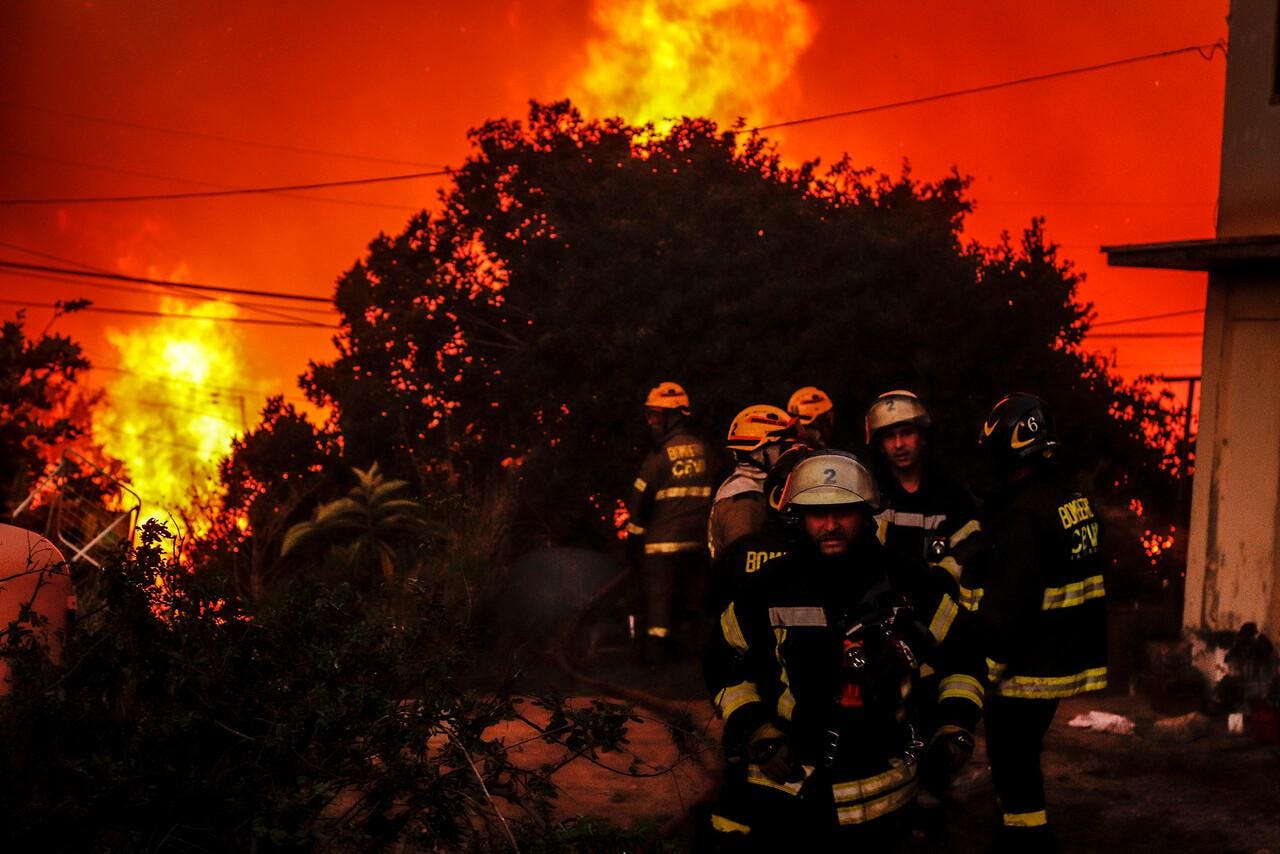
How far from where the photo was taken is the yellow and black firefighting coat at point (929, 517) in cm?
614

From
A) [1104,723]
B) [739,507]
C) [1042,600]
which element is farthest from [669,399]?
[1042,600]

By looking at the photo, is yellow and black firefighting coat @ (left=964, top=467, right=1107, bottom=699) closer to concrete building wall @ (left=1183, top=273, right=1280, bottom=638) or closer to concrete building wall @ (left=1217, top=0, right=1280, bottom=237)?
concrete building wall @ (left=1183, top=273, right=1280, bottom=638)

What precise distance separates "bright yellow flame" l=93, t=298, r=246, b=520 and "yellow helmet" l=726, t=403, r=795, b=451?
198 feet

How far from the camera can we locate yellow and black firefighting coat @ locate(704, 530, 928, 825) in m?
3.97

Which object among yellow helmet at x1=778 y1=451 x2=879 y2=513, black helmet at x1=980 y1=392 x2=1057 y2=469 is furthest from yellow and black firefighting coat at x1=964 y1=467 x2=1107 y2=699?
yellow helmet at x1=778 y1=451 x2=879 y2=513

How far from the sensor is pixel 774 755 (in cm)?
395

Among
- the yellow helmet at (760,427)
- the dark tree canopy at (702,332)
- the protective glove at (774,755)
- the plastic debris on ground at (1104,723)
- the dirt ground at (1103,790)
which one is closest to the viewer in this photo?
the protective glove at (774,755)

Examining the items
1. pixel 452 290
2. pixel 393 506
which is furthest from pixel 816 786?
pixel 452 290

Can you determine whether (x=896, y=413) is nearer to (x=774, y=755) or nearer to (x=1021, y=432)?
(x=1021, y=432)

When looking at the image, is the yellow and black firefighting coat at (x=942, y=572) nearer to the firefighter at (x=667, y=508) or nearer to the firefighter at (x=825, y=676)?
the firefighter at (x=825, y=676)

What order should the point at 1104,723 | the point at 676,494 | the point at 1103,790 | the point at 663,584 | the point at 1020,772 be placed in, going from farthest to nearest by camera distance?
1. the point at 663,584
2. the point at 676,494
3. the point at 1104,723
4. the point at 1103,790
5. the point at 1020,772

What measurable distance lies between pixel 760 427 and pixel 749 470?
0.40 metres

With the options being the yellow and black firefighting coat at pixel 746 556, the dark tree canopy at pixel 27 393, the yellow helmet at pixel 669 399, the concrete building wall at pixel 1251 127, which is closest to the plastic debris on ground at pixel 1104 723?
the concrete building wall at pixel 1251 127

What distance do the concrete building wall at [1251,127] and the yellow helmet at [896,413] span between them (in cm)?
466
